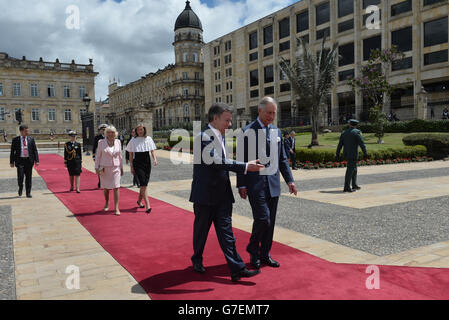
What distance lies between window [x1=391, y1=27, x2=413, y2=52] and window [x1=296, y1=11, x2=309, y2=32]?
13.0 metres

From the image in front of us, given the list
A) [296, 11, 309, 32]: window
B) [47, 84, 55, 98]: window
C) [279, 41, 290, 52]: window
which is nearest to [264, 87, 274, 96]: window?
[279, 41, 290, 52]: window

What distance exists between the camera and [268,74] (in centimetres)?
5753

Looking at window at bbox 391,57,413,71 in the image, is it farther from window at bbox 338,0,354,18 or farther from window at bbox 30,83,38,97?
window at bbox 30,83,38,97

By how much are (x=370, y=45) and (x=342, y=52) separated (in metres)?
3.87

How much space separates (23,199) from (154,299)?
732 centimetres

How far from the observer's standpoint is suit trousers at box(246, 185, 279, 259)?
406 centimetres

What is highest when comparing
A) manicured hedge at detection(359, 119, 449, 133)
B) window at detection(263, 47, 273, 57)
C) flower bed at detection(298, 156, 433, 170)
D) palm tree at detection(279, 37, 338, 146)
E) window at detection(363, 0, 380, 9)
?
window at detection(363, 0, 380, 9)

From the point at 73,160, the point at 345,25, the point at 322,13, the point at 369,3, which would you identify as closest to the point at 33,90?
the point at 322,13

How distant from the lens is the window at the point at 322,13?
157ft

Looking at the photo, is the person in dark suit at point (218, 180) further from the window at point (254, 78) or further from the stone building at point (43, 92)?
the stone building at point (43, 92)

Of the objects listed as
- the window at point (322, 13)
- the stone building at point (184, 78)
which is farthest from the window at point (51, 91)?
the window at point (322, 13)

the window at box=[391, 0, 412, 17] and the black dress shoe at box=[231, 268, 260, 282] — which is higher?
the window at box=[391, 0, 412, 17]

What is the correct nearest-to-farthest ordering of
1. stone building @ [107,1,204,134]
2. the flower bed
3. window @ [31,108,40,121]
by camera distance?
the flower bed → window @ [31,108,40,121] → stone building @ [107,1,204,134]
